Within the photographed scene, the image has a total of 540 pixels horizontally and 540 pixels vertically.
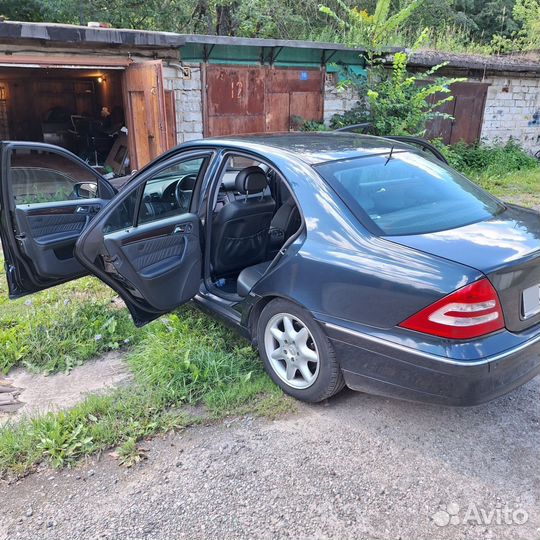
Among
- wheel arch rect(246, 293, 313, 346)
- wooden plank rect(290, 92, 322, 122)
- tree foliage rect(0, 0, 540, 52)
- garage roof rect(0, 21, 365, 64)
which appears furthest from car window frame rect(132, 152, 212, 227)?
tree foliage rect(0, 0, 540, 52)

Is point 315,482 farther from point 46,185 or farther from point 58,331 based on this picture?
point 46,185

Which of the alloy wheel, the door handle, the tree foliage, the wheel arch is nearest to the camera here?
the alloy wheel

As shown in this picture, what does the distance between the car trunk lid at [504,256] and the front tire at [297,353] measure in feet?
2.35

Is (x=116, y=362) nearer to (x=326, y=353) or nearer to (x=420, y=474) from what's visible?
(x=326, y=353)

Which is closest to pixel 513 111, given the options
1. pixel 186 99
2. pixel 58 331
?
pixel 186 99

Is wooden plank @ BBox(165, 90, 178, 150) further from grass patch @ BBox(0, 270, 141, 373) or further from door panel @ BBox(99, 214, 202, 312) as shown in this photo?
door panel @ BBox(99, 214, 202, 312)

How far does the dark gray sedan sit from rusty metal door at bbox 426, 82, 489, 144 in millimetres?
10048

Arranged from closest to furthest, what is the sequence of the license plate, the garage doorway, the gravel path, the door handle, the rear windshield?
the gravel path < the license plate < the rear windshield < the door handle < the garage doorway

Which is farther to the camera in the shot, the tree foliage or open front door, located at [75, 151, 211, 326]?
the tree foliage

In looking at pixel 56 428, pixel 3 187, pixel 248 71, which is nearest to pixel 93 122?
pixel 248 71

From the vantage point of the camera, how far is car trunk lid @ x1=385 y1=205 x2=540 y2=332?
2.42m

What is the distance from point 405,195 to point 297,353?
1187 millimetres

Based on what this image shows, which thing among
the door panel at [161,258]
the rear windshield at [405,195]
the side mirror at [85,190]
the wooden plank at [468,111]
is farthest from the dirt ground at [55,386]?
the wooden plank at [468,111]

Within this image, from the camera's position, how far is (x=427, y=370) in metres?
2.40
